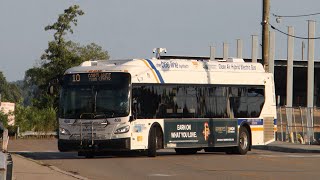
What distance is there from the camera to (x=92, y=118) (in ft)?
87.5

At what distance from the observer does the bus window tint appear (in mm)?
27406

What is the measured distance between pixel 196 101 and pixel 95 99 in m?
3.95

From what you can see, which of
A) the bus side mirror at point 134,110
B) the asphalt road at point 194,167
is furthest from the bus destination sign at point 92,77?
the asphalt road at point 194,167

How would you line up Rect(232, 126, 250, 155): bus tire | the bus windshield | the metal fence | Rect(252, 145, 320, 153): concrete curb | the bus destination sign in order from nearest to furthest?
the bus windshield < the bus destination sign < Rect(232, 126, 250, 155): bus tire < Rect(252, 145, 320, 153): concrete curb < the metal fence

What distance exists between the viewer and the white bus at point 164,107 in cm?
2662

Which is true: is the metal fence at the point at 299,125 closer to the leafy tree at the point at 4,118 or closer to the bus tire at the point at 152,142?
the bus tire at the point at 152,142

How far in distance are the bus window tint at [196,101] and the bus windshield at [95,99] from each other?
48 cm

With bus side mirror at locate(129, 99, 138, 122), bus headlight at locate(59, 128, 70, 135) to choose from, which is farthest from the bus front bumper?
bus side mirror at locate(129, 99, 138, 122)

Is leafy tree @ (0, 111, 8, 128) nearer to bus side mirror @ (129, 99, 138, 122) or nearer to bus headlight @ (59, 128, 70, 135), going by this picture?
bus headlight @ (59, 128, 70, 135)

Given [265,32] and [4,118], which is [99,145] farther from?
[4,118]

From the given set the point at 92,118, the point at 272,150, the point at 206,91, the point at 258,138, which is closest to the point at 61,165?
the point at 92,118

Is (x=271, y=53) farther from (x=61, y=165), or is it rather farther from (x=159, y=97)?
(x=61, y=165)

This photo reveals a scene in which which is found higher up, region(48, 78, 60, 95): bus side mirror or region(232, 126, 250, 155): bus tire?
region(48, 78, 60, 95): bus side mirror

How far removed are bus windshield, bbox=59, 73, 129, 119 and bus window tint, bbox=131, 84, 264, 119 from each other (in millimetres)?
484
